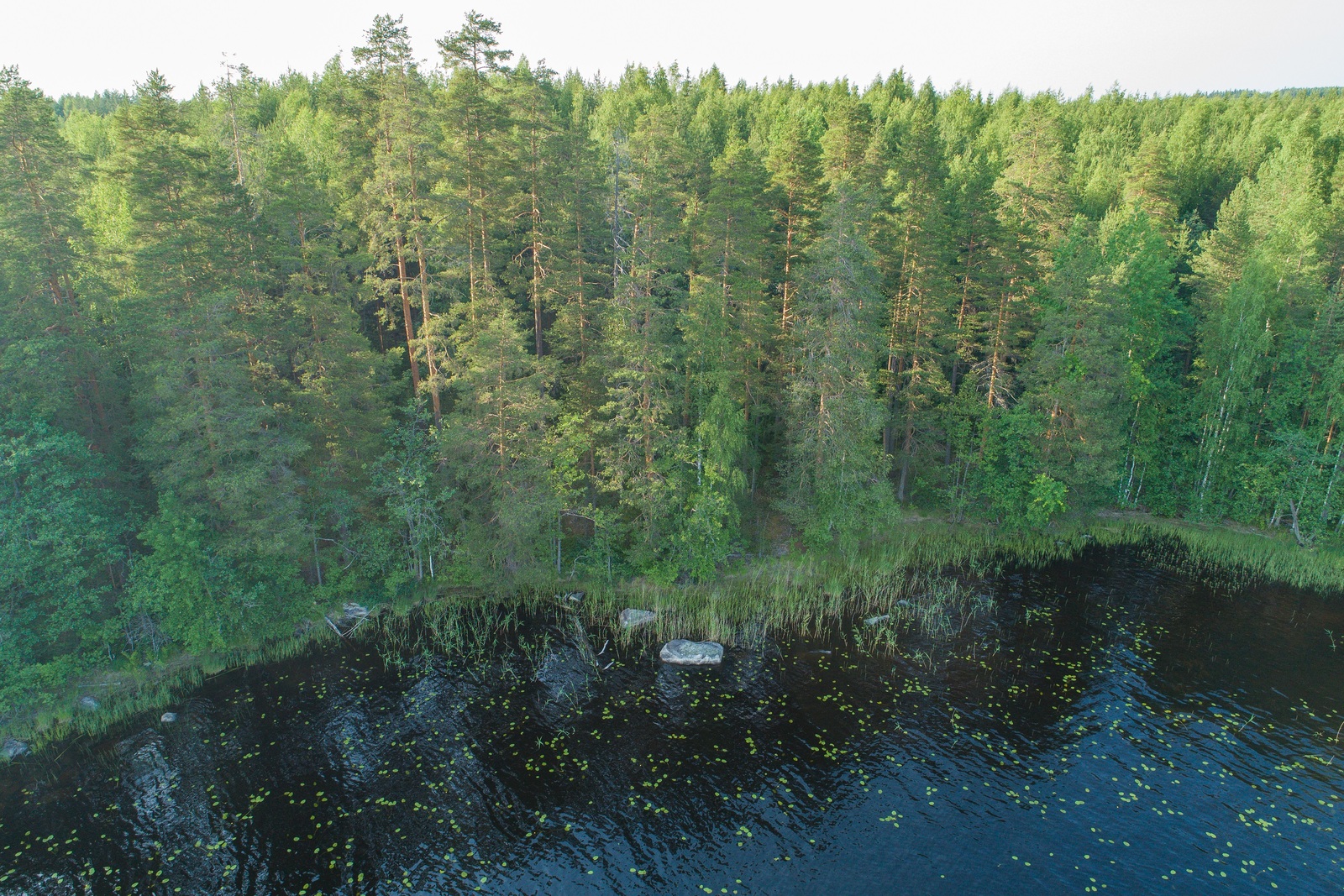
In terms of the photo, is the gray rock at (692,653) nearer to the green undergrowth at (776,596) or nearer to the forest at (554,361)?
the green undergrowth at (776,596)

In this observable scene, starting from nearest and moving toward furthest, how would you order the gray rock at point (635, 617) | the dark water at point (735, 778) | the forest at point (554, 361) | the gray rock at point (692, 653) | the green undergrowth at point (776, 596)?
1. the dark water at point (735, 778)
2. the green undergrowth at point (776, 596)
3. the forest at point (554, 361)
4. the gray rock at point (692, 653)
5. the gray rock at point (635, 617)

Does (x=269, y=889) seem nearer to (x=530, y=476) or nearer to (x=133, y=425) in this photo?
(x=530, y=476)

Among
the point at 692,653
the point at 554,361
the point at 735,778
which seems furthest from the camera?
the point at 554,361

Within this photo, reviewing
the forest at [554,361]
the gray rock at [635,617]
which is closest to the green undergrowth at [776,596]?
the gray rock at [635,617]

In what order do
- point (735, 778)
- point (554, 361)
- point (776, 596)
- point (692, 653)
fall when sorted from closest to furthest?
point (735, 778) < point (692, 653) < point (554, 361) < point (776, 596)

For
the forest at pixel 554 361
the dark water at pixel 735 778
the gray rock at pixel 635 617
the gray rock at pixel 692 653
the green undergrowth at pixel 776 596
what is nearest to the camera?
the dark water at pixel 735 778

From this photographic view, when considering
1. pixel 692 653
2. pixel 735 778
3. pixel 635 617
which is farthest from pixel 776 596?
pixel 735 778

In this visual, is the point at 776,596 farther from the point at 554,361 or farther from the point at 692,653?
the point at 554,361

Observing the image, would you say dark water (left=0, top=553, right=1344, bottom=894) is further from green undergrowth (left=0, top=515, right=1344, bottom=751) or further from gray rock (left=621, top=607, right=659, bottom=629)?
gray rock (left=621, top=607, right=659, bottom=629)
